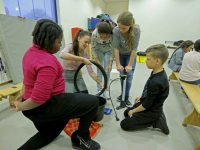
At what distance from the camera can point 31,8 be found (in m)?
2.82

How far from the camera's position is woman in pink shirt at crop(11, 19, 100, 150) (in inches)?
27.5

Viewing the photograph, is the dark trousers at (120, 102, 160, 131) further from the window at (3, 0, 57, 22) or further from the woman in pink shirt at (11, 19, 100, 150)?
the window at (3, 0, 57, 22)

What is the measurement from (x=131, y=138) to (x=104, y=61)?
112 centimetres

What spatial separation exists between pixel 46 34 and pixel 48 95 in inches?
14.8

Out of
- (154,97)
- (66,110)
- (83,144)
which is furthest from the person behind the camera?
(154,97)

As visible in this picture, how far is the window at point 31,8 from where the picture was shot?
7.93ft

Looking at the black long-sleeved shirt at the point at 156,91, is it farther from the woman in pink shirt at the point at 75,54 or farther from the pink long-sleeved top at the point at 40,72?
the pink long-sleeved top at the point at 40,72

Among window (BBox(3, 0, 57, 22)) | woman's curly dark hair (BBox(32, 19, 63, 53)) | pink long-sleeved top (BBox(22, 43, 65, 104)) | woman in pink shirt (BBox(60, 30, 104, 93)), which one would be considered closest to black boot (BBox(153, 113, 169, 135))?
woman in pink shirt (BBox(60, 30, 104, 93))

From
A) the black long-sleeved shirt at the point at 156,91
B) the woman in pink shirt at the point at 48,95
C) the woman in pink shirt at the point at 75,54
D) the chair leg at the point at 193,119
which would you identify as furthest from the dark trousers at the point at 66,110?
the chair leg at the point at 193,119

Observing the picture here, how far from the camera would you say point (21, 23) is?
250cm

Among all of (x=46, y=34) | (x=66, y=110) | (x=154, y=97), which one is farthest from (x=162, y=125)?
(x=46, y=34)

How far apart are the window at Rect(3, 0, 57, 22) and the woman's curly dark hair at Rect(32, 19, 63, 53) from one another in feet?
7.81

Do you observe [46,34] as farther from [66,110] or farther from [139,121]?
[139,121]

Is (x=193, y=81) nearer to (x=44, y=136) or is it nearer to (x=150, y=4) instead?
(x=44, y=136)
